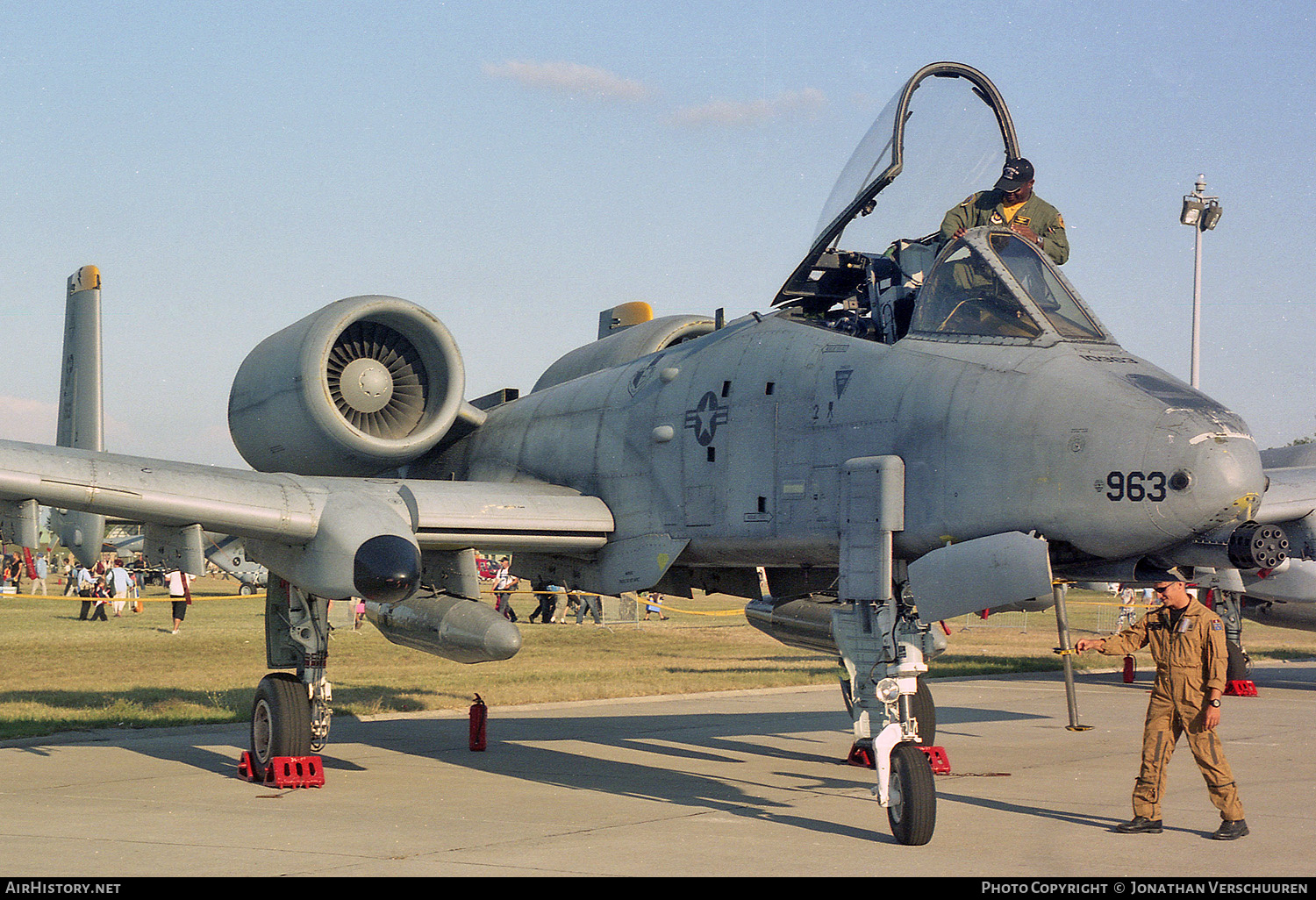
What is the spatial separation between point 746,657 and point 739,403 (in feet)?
60.8

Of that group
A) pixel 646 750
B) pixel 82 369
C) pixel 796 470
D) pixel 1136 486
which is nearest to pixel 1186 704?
pixel 1136 486

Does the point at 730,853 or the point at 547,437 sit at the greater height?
the point at 547,437

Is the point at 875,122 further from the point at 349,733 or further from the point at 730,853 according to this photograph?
the point at 349,733

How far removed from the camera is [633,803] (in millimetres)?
9891

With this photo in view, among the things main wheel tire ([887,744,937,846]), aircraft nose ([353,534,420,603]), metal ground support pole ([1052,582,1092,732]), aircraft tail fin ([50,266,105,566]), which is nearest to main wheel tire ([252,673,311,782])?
aircraft nose ([353,534,420,603])

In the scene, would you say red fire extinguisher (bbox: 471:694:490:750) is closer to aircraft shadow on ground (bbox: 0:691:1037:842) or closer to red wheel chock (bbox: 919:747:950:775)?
aircraft shadow on ground (bbox: 0:691:1037:842)

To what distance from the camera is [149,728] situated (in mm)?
15148

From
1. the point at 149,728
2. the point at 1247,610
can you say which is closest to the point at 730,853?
the point at 149,728

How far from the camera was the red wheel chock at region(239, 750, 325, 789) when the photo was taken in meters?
10.9

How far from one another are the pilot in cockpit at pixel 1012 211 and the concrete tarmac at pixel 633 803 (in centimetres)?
425

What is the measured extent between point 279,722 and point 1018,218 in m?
7.35

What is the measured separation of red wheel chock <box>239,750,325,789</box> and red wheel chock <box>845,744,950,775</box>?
484cm

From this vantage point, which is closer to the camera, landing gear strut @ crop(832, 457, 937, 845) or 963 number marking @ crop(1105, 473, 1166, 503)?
963 number marking @ crop(1105, 473, 1166, 503)

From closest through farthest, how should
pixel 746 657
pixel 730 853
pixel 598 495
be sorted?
1. pixel 730 853
2. pixel 598 495
3. pixel 746 657
